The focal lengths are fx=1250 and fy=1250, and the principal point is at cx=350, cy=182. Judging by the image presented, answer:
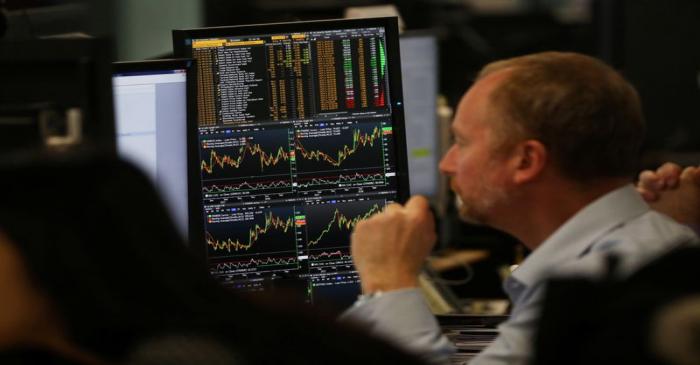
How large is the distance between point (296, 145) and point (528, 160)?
24.4 inches

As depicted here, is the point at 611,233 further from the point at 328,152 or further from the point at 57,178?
the point at 57,178

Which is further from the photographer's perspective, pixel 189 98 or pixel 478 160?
pixel 189 98

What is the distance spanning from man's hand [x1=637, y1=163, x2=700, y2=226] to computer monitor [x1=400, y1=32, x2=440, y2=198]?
6.26 ft

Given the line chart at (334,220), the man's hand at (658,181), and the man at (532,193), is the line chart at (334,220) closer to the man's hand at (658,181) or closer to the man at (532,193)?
the man at (532,193)

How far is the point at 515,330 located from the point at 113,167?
30.8 inches

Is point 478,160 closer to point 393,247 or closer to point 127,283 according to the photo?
point 393,247

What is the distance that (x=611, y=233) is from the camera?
1.91 m

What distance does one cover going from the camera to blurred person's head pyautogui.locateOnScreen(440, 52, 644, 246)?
198cm

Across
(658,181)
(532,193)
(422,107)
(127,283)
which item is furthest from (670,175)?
(422,107)

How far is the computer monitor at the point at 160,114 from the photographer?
2.41m

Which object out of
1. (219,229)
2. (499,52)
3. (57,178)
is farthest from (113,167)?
(499,52)

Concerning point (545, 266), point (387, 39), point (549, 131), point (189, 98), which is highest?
point (387, 39)

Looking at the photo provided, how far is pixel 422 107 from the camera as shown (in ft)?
14.5

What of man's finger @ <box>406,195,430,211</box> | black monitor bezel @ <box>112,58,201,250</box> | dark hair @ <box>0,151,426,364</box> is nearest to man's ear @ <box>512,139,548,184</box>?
man's finger @ <box>406,195,430,211</box>
